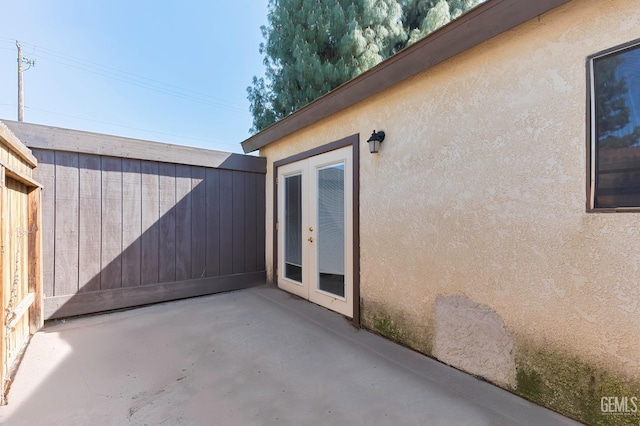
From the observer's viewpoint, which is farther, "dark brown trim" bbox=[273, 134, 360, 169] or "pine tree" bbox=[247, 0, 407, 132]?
"pine tree" bbox=[247, 0, 407, 132]

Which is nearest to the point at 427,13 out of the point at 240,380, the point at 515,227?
the point at 515,227

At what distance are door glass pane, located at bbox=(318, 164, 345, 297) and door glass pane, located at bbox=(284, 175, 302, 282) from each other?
49 cm

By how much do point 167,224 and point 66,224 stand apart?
1.07 meters

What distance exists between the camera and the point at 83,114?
11.4 m

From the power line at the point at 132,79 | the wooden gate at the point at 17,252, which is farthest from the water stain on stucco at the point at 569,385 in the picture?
the power line at the point at 132,79

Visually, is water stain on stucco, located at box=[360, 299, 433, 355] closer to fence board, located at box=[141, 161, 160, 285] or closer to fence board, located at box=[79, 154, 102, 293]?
fence board, located at box=[141, 161, 160, 285]

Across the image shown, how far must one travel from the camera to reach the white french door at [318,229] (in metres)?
3.31

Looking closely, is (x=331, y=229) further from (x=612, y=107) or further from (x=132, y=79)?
(x=132, y=79)

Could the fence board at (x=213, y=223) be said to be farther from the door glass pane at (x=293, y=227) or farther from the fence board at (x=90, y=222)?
the fence board at (x=90, y=222)

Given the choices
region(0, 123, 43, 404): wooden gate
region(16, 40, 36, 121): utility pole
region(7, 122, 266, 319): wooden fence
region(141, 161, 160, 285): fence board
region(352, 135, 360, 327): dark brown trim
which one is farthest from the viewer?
region(16, 40, 36, 121): utility pole

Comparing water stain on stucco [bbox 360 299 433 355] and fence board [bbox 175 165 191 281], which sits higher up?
fence board [bbox 175 165 191 281]

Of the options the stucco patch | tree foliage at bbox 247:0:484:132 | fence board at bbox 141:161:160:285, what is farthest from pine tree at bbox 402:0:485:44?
the stucco patch

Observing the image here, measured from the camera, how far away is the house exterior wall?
154 cm

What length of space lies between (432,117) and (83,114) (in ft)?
46.7
